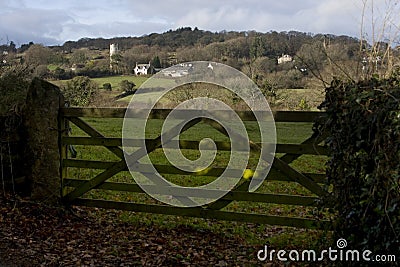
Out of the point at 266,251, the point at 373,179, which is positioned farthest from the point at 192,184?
the point at 373,179

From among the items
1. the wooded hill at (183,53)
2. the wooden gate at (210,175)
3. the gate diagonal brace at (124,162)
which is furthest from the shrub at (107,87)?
the gate diagonal brace at (124,162)

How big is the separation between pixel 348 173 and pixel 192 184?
5095mm

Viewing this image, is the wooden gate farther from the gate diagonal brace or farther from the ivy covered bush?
the ivy covered bush

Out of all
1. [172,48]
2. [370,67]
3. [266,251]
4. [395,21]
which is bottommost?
[266,251]

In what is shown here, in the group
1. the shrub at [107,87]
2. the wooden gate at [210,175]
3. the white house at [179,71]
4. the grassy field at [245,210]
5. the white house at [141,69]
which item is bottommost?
the grassy field at [245,210]

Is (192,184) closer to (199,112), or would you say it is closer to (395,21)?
(199,112)

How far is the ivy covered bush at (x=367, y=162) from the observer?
119 inches

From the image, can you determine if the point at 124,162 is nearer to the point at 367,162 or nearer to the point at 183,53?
the point at 367,162

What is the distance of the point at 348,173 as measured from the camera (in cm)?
328

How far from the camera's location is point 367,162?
10.4 feet

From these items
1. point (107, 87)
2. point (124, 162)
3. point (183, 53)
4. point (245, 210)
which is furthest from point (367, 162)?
point (107, 87)

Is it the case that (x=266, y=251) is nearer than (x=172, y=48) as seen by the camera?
Yes

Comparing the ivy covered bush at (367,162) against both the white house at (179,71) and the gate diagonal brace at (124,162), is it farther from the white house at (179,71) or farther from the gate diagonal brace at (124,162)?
the white house at (179,71)

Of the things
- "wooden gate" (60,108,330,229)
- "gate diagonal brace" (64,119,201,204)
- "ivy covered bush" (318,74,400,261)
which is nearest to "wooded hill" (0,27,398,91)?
"wooden gate" (60,108,330,229)
